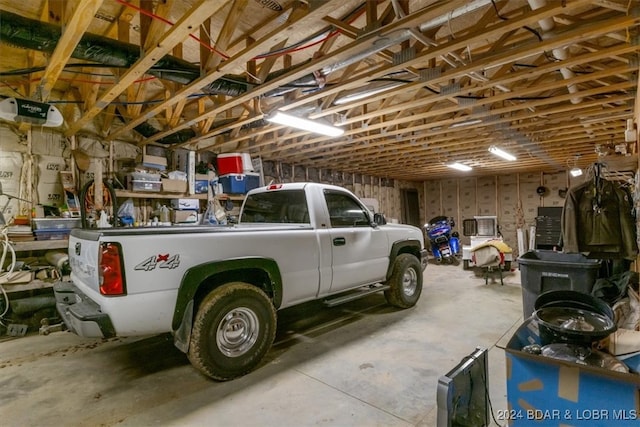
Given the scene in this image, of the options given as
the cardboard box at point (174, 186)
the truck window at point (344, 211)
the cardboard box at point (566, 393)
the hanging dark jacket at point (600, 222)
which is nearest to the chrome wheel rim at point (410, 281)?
the truck window at point (344, 211)

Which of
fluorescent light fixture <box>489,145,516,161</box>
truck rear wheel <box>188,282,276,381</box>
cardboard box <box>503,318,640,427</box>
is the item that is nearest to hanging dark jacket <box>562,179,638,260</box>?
cardboard box <box>503,318,640,427</box>

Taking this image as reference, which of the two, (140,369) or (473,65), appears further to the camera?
(473,65)

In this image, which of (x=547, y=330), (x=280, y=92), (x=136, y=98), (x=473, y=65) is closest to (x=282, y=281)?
(x=547, y=330)

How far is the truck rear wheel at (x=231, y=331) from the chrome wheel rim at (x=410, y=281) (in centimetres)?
255

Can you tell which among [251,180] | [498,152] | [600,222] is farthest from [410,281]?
[498,152]

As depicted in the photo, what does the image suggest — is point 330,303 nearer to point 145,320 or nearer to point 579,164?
point 145,320

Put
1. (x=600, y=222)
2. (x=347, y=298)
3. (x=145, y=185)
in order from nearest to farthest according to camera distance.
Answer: (x=600, y=222)
(x=347, y=298)
(x=145, y=185)

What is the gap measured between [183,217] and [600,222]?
19.7 ft

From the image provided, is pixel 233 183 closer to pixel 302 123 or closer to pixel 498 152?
pixel 302 123

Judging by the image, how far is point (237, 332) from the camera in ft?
8.99

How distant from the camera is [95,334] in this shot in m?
2.15

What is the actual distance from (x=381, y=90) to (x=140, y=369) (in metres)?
3.94

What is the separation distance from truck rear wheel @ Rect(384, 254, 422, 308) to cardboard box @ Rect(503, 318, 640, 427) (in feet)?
9.21

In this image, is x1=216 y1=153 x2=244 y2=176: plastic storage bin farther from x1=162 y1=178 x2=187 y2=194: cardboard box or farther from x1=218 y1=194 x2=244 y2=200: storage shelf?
x1=162 y1=178 x2=187 y2=194: cardboard box
